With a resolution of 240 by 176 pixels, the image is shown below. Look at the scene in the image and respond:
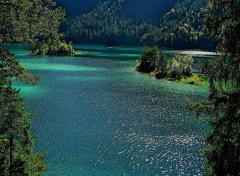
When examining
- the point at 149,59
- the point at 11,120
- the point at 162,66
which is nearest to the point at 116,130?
the point at 11,120

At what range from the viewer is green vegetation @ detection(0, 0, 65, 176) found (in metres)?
13.3

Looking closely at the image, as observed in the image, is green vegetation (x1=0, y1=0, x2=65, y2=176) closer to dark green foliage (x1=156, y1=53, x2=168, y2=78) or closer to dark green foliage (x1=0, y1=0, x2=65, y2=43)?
dark green foliage (x1=0, y1=0, x2=65, y2=43)

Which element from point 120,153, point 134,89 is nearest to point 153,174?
point 120,153

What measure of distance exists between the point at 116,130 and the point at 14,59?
33.5 metres

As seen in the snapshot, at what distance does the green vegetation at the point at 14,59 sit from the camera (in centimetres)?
1326

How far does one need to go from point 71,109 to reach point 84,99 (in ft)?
30.3

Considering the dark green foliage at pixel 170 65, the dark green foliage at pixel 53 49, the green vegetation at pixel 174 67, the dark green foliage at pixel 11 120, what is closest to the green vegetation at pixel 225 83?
the dark green foliage at pixel 11 120

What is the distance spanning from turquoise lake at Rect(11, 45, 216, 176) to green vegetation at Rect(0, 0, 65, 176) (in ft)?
58.1

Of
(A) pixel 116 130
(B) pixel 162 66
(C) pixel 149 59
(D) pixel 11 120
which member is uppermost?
(C) pixel 149 59

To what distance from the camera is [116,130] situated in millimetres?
45531

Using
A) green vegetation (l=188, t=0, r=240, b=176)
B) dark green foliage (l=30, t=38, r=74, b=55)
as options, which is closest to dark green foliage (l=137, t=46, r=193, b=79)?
green vegetation (l=188, t=0, r=240, b=176)

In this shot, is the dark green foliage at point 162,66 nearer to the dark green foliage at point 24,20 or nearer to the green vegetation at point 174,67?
the green vegetation at point 174,67

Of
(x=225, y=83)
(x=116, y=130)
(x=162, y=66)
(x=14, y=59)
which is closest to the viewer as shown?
(x=225, y=83)

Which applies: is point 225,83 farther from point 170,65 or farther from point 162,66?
point 162,66
